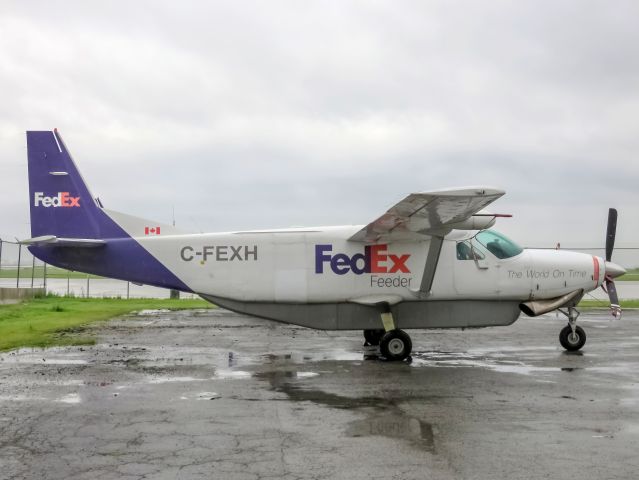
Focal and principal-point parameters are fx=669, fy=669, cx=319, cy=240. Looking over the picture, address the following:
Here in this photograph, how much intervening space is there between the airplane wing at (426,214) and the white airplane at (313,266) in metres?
0.09

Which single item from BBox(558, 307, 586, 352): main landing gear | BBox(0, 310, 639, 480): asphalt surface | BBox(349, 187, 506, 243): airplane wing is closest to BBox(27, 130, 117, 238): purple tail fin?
BBox(0, 310, 639, 480): asphalt surface

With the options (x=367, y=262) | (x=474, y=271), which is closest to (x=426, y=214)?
(x=367, y=262)

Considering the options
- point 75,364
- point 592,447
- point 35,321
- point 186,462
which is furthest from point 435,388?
point 35,321

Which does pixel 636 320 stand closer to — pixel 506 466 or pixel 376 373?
pixel 376 373

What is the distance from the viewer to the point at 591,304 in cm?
3144

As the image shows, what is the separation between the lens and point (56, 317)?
22.0m

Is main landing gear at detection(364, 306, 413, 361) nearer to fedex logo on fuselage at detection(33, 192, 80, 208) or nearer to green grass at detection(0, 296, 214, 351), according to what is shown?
green grass at detection(0, 296, 214, 351)

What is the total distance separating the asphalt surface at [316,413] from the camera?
6164 mm

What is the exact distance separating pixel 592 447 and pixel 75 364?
9267mm

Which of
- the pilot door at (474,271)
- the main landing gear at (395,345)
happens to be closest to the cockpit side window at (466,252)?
the pilot door at (474,271)

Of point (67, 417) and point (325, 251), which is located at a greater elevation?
point (325, 251)

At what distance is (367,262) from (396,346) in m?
1.94

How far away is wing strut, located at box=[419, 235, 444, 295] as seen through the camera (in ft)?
43.9

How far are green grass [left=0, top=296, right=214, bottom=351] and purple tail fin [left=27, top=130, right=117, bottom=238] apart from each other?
9.09 ft
